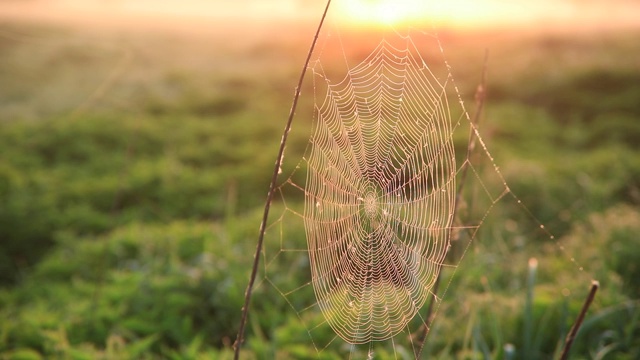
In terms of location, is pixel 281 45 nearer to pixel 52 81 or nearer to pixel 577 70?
pixel 52 81

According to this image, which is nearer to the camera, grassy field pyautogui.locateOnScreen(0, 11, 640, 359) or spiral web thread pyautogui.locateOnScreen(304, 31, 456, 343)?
spiral web thread pyautogui.locateOnScreen(304, 31, 456, 343)

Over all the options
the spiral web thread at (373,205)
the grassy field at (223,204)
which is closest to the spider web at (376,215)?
the spiral web thread at (373,205)

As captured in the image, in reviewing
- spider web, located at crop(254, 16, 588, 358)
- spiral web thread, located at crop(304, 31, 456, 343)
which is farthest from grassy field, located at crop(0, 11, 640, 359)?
spiral web thread, located at crop(304, 31, 456, 343)

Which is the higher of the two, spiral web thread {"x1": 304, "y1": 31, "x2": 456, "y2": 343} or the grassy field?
spiral web thread {"x1": 304, "y1": 31, "x2": 456, "y2": 343}

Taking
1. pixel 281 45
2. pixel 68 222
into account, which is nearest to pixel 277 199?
pixel 68 222

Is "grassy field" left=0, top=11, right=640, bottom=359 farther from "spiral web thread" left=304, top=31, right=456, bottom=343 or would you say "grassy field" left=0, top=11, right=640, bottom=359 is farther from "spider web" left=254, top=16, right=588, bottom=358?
"spiral web thread" left=304, top=31, right=456, bottom=343

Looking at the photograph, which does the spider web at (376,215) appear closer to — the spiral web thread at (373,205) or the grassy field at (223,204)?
the spiral web thread at (373,205)

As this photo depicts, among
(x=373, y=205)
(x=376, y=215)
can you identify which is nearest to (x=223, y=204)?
(x=376, y=215)

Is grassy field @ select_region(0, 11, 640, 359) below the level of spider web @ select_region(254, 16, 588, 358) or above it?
below
